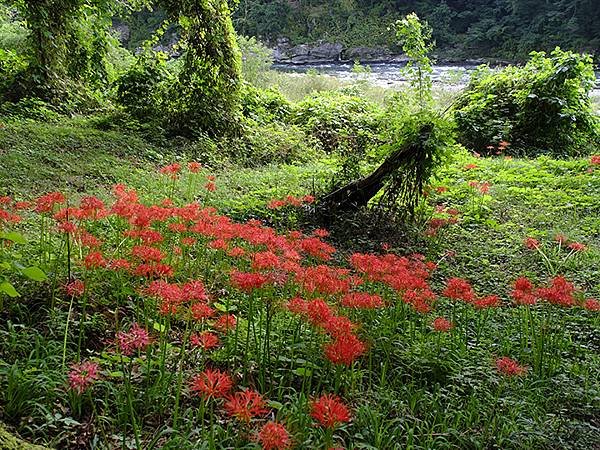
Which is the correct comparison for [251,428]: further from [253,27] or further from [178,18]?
[253,27]

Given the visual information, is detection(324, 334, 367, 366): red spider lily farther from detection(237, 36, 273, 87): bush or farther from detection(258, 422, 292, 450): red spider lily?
detection(237, 36, 273, 87): bush

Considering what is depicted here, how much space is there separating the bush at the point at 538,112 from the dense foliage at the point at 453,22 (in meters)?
18.7

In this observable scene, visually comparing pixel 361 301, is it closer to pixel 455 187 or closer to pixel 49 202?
pixel 49 202

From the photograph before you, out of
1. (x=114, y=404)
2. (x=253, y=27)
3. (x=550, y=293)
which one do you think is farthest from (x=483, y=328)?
(x=253, y=27)

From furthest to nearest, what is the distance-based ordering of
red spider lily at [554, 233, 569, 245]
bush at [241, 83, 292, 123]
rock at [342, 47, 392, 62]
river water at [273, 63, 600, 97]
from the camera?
rock at [342, 47, 392, 62] < river water at [273, 63, 600, 97] < bush at [241, 83, 292, 123] < red spider lily at [554, 233, 569, 245]

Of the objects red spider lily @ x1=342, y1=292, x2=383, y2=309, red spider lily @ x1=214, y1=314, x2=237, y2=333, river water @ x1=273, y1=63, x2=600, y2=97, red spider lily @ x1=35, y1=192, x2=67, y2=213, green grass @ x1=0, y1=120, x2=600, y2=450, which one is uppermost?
river water @ x1=273, y1=63, x2=600, y2=97

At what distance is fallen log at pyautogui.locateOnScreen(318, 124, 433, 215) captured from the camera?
5059 millimetres

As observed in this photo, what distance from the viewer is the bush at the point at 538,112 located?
10.0 metres

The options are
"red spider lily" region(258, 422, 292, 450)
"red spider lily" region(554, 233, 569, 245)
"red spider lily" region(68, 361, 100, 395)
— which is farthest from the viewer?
"red spider lily" region(554, 233, 569, 245)

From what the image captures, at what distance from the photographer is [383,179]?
210 inches

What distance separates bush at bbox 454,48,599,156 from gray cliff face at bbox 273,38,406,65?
3102cm

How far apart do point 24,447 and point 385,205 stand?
4.35 m

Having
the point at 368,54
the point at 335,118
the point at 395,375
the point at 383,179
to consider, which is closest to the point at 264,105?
the point at 335,118

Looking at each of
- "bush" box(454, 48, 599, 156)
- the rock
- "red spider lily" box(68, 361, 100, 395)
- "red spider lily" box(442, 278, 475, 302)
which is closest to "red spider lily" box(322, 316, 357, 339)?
"red spider lily" box(68, 361, 100, 395)
